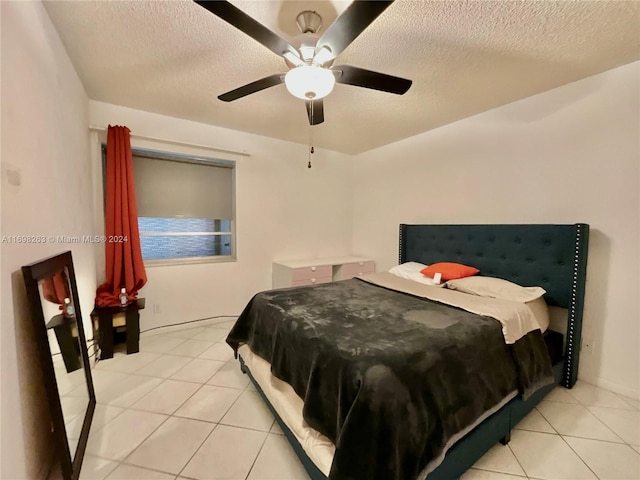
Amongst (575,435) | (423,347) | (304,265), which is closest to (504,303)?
(575,435)

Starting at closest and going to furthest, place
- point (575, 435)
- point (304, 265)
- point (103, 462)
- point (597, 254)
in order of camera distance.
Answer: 1. point (103, 462)
2. point (575, 435)
3. point (597, 254)
4. point (304, 265)

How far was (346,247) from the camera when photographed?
4.38 metres

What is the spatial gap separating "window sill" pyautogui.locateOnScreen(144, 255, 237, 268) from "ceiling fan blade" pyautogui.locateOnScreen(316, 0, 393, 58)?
8.64 feet

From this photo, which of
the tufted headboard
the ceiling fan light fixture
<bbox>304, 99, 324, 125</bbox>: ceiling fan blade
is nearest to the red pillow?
the tufted headboard

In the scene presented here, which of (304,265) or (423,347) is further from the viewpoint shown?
(304,265)

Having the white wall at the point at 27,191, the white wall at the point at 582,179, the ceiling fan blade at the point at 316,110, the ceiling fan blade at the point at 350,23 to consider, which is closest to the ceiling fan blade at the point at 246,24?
the ceiling fan blade at the point at 350,23

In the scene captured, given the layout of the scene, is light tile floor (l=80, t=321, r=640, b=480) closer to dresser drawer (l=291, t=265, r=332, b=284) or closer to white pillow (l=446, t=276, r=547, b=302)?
white pillow (l=446, t=276, r=547, b=302)

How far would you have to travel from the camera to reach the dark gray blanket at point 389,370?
1007 mm

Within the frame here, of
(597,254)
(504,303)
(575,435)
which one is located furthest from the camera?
(597,254)

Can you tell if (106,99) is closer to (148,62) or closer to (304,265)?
(148,62)

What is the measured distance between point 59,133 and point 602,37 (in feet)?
11.2

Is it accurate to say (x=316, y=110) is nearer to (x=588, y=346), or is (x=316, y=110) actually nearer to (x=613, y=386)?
(x=588, y=346)

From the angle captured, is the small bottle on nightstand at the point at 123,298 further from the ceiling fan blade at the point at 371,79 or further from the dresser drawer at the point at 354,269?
the ceiling fan blade at the point at 371,79

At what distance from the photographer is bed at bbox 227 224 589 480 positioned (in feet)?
3.36
